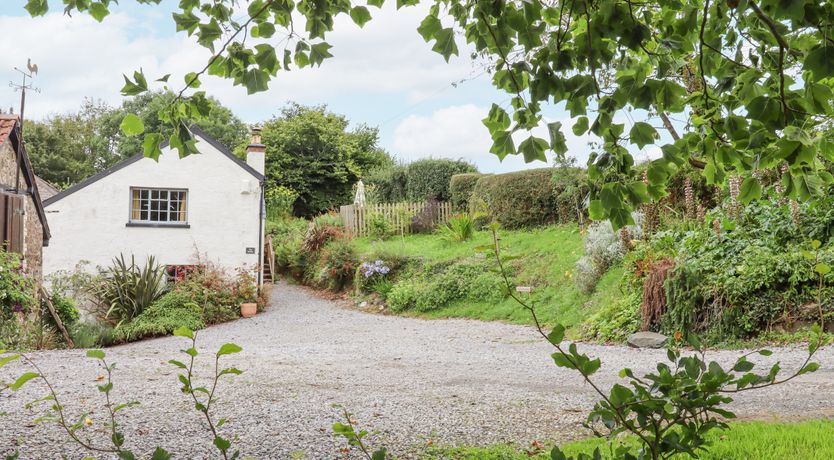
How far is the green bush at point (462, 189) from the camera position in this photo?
2088cm

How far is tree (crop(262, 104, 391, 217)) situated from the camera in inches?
1183

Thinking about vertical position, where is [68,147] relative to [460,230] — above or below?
above

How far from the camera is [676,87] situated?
1.98m

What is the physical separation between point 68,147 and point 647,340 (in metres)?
35.8

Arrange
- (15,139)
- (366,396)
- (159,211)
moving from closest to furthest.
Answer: (366,396) → (15,139) → (159,211)

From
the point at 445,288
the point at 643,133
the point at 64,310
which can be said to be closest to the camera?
the point at 643,133

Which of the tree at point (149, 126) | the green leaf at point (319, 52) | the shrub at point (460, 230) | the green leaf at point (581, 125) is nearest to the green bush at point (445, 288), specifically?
the shrub at point (460, 230)

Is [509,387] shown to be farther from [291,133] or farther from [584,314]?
[291,133]

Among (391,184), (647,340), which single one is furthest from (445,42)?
(391,184)

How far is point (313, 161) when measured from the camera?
30.6 metres

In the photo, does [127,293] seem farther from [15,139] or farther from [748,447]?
[748,447]

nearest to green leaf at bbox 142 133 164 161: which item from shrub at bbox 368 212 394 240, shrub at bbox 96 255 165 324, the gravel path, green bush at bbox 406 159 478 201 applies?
the gravel path

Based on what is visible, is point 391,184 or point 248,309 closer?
point 248,309

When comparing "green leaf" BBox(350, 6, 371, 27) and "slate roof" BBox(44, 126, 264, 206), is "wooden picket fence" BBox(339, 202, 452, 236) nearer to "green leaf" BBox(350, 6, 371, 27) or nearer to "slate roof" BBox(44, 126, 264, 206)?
"slate roof" BBox(44, 126, 264, 206)
